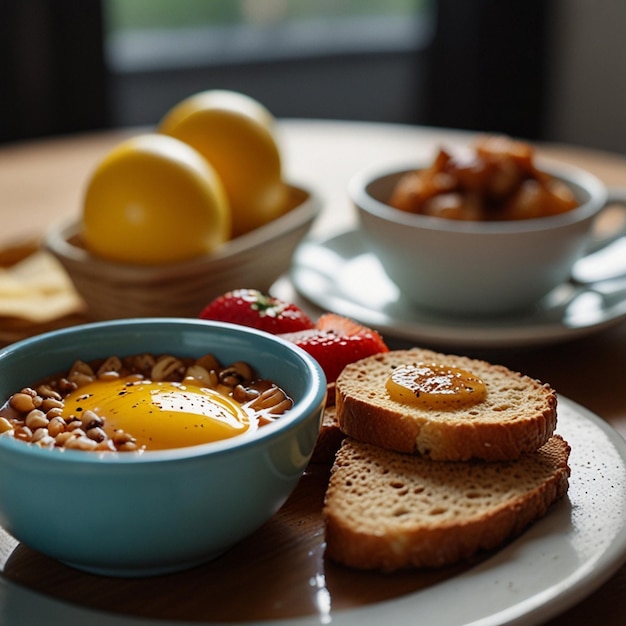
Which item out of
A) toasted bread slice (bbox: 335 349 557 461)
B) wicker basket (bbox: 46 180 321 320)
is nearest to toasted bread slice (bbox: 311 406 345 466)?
toasted bread slice (bbox: 335 349 557 461)

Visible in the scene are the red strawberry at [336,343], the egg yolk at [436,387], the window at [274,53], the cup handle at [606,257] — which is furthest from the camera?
the window at [274,53]

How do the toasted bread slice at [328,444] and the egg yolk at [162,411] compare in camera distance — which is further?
the toasted bread slice at [328,444]

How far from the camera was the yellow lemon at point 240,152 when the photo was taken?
1644mm

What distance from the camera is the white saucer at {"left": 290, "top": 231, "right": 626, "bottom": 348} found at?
1.34m

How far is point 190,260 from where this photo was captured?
146 centimetres

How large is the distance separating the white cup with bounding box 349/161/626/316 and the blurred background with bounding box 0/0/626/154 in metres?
2.80

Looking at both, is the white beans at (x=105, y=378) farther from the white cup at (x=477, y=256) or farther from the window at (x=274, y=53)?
the window at (x=274, y=53)

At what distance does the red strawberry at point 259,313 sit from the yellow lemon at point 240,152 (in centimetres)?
46

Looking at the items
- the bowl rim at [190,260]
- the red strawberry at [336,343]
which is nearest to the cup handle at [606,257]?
the bowl rim at [190,260]

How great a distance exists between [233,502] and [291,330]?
405 mm

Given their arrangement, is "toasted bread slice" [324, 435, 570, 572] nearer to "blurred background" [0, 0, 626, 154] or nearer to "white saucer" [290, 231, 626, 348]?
"white saucer" [290, 231, 626, 348]

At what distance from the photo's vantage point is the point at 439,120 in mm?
4703

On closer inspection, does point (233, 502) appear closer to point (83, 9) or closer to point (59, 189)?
point (59, 189)

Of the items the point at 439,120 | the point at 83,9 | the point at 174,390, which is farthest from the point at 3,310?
the point at 439,120
